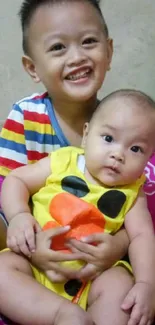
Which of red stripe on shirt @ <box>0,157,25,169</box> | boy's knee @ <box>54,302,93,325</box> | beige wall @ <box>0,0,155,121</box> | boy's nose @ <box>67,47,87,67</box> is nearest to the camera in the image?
boy's knee @ <box>54,302,93,325</box>

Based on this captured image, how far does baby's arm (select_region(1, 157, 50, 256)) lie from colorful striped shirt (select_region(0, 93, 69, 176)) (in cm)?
17

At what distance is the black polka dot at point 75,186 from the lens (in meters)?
1.00

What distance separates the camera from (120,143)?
966 mm

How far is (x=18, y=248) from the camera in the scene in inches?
37.7

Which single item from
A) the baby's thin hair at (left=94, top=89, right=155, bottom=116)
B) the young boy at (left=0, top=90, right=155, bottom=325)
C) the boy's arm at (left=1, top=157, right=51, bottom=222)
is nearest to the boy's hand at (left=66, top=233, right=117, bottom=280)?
the young boy at (left=0, top=90, right=155, bottom=325)

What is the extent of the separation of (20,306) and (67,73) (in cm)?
45

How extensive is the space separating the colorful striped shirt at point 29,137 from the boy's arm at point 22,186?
0.55ft

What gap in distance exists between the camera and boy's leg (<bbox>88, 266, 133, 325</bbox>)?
0.89 meters

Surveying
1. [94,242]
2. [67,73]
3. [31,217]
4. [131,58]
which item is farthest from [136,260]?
[131,58]

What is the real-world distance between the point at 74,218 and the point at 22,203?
0.10m

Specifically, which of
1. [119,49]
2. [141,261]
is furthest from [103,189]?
[119,49]

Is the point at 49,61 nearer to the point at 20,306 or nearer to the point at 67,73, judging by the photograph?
the point at 67,73

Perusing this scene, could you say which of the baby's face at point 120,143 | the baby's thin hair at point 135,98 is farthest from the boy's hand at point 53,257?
the baby's thin hair at point 135,98

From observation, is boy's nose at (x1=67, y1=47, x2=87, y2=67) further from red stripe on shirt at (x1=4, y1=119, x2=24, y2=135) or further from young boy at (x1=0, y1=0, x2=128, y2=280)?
red stripe on shirt at (x1=4, y1=119, x2=24, y2=135)
